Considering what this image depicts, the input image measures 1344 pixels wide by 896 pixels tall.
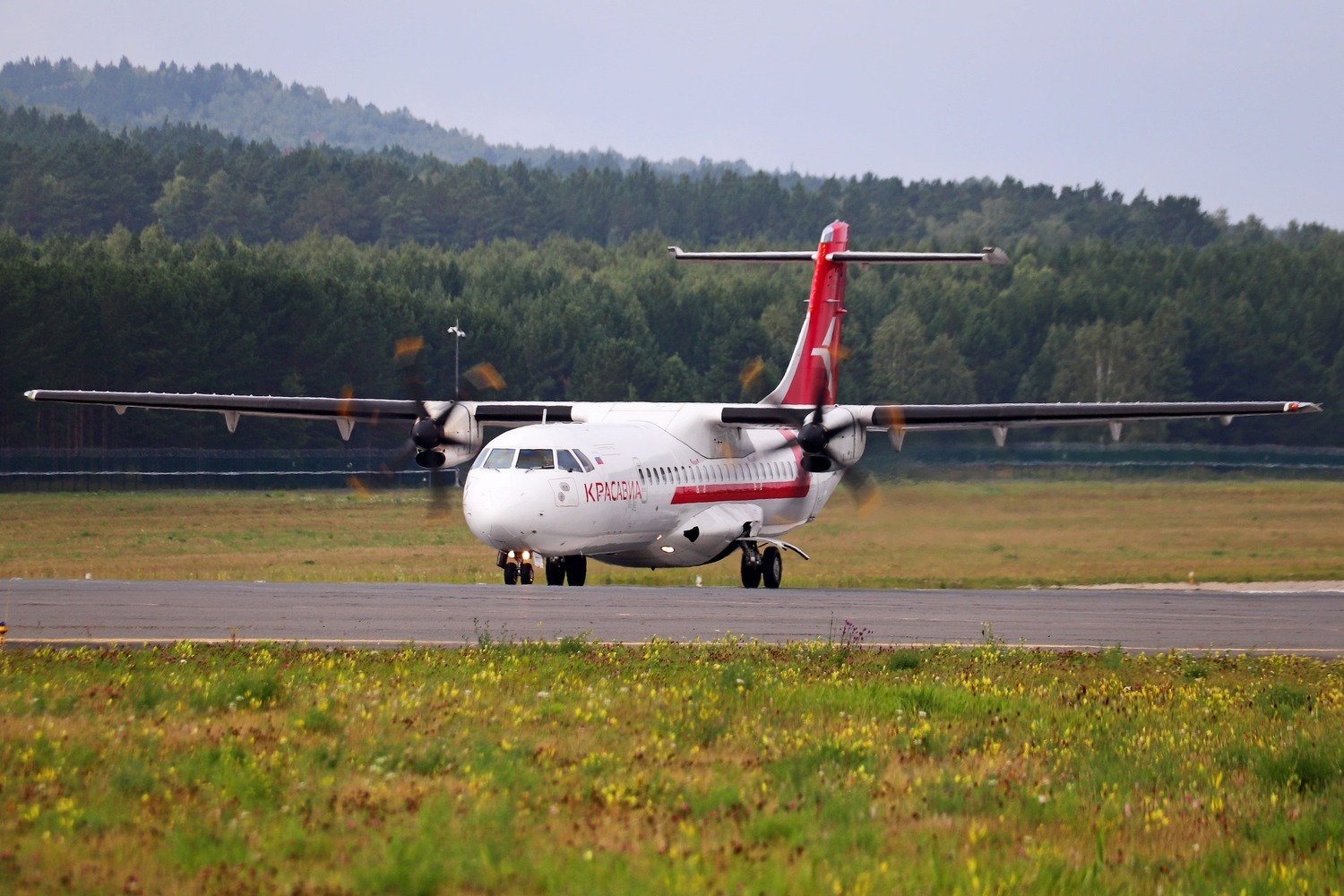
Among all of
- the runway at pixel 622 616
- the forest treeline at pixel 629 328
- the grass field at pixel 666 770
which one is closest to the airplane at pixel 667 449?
the runway at pixel 622 616

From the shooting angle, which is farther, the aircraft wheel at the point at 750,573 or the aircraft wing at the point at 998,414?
Answer: the aircraft wheel at the point at 750,573

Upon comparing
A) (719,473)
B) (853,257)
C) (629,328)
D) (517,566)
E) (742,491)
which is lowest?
(517,566)

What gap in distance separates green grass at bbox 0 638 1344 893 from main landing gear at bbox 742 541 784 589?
18.4 m

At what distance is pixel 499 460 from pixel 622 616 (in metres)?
7.68

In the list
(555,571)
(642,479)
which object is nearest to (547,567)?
(555,571)

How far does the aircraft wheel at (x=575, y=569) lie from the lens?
29.4 metres

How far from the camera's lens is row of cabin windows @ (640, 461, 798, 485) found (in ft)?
99.7

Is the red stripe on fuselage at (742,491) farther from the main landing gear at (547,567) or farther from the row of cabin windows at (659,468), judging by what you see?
the main landing gear at (547,567)

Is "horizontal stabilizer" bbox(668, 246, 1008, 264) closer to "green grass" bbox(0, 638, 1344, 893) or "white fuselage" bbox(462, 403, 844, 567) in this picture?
"white fuselage" bbox(462, 403, 844, 567)

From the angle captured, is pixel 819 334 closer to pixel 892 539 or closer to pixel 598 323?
pixel 892 539

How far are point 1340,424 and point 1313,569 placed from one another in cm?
6277

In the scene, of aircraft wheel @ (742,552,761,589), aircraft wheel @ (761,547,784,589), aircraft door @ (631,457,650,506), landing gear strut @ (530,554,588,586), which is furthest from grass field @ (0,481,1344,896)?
aircraft wheel @ (761,547,784,589)

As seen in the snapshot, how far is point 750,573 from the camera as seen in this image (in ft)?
111

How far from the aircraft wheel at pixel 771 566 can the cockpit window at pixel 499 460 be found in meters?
8.44
